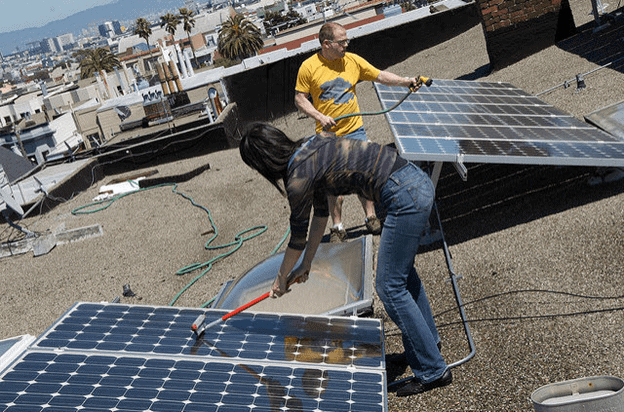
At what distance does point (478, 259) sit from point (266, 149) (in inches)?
125

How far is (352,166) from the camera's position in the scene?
369cm

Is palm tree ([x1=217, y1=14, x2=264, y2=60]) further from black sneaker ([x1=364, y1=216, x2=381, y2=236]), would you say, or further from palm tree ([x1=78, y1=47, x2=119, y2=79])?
black sneaker ([x1=364, y1=216, x2=381, y2=236])

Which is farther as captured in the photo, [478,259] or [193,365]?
[478,259]

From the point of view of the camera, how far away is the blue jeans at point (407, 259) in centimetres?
373

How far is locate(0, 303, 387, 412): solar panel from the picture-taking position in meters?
3.08

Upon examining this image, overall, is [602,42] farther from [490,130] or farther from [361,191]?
[361,191]

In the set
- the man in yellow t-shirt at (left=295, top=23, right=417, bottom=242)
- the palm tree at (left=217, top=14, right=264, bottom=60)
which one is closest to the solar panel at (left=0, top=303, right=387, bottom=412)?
the man in yellow t-shirt at (left=295, top=23, right=417, bottom=242)

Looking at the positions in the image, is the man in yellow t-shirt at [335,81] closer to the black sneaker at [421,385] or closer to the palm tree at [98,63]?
the black sneaker at [421,385]

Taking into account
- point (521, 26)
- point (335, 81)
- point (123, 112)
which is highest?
point (335, 81)

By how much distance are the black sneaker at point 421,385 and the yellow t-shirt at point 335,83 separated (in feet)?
9.90

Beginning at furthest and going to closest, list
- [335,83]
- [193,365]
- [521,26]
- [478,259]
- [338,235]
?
[521,26] < [338,235] < [335,83] < [478,259] < [193,365]

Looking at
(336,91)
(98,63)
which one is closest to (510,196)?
(336,91)

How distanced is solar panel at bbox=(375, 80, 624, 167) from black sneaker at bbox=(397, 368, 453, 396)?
2.08 metres

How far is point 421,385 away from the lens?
426 cm
